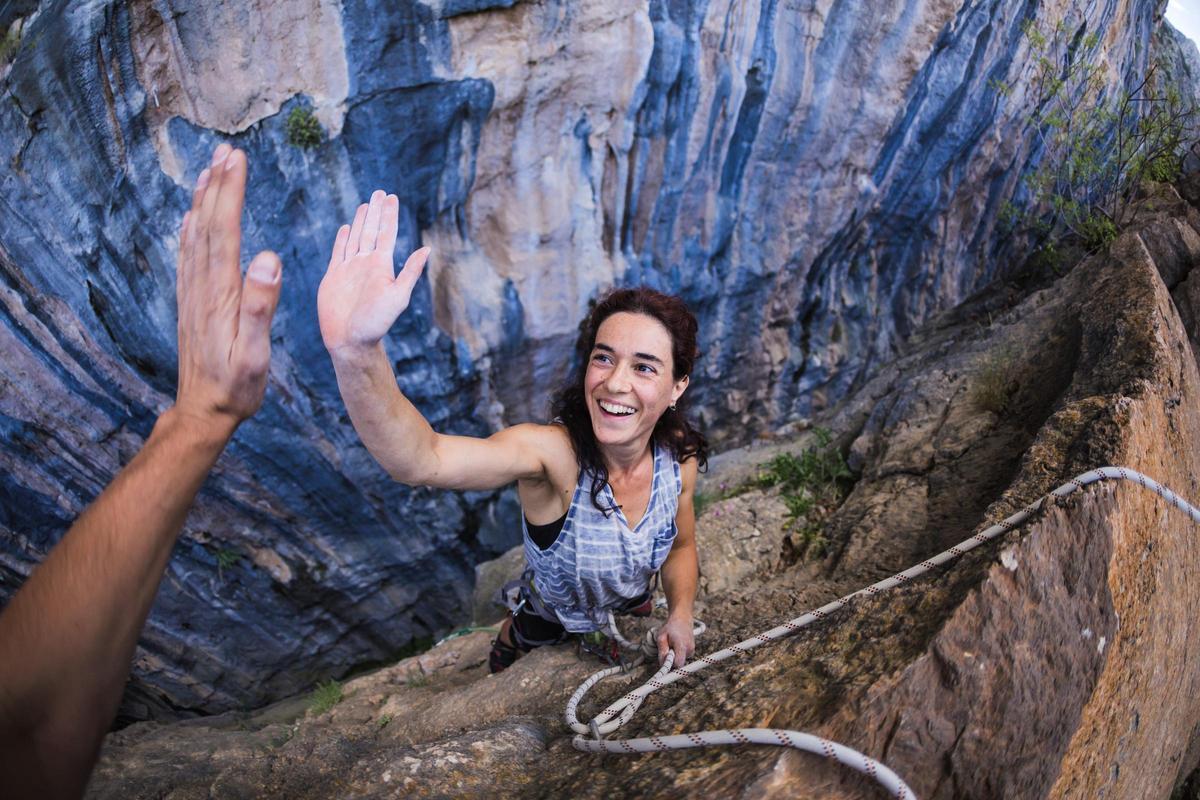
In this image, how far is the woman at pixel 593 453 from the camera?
1688 mm

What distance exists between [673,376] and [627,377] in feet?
0.93

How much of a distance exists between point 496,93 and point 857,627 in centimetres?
530

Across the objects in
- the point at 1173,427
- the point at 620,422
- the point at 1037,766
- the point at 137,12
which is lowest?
the point at 1037,766

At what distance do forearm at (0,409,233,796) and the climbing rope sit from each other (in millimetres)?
1131

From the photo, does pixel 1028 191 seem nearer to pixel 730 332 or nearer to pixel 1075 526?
pixel 730 332

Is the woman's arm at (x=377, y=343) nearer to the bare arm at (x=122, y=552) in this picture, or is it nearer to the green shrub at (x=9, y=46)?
the bare arm at (x=122, y=552)

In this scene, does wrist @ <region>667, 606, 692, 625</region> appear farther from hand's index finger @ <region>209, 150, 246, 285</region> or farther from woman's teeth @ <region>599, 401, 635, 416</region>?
hand's index finger @ <region>209, 150, 246, 285</region>

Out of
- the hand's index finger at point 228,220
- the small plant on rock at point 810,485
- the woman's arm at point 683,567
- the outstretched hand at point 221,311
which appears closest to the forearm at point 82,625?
the outstretched hand at point 221,311

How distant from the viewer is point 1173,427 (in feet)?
8.23

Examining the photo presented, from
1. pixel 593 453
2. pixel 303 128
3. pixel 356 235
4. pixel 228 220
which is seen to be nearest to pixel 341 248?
pixel 356 235

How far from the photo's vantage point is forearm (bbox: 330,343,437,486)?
1.59m

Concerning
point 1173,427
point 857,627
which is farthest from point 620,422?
point 1173,427

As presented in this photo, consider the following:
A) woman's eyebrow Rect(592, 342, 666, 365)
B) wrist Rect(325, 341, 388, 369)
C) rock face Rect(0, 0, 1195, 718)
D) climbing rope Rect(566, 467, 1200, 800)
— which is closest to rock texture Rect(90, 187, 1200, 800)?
climbing rope Rect(566, 467, 1200, 800)

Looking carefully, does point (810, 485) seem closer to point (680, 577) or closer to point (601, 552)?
point (680, 577)
